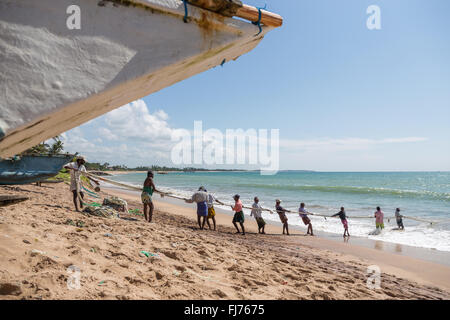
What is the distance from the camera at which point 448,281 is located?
601 cm

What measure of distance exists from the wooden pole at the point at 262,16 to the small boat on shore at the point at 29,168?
28.4 feet

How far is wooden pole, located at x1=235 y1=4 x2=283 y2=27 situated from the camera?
1.93 m

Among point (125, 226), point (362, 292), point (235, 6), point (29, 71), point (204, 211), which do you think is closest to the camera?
point (29, 71)

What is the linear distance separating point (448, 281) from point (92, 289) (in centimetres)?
742

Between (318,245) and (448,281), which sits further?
(318,245)

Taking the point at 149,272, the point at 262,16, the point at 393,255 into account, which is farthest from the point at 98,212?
the point at 393,255

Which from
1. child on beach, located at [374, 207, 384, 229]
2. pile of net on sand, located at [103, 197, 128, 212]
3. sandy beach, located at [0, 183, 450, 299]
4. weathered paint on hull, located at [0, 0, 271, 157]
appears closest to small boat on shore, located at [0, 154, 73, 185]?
pile of net on sand, located at [103, 197, 128, 212]

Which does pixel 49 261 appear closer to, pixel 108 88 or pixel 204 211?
pixel 108 88

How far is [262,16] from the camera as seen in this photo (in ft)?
6.63

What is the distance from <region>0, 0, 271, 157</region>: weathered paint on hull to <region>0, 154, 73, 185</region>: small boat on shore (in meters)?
7.67

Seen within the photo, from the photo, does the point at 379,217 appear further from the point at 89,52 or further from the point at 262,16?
the point at 89,52

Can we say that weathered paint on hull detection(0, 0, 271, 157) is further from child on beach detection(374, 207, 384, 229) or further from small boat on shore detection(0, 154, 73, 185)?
child on beach detection(374, 207, 384, 229)

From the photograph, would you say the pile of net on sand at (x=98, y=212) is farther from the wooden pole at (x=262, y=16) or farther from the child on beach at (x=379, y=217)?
the child on beach at (x=379, y=217)
